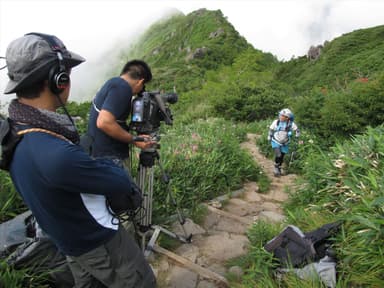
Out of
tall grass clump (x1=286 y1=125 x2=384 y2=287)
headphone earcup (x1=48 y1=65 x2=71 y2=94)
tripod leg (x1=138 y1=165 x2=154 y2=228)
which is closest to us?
headphone earcup (x1=48 y1=65 x2=71 y2=94)

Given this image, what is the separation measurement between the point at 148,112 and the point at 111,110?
361 millimetres

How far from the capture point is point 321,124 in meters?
8.23

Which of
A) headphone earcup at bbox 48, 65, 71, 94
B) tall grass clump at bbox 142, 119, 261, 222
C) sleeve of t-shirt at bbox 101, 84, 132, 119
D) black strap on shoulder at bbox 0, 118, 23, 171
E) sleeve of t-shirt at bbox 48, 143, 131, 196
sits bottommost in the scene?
tall grass clump at bbox 142, 119, 261, 222

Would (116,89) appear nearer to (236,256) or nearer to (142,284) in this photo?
(142,284)

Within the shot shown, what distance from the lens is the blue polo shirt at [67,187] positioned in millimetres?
1276

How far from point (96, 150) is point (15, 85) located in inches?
63.1

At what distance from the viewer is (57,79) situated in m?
1.39

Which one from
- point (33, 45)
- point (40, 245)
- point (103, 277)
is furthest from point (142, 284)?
point (33, 45)

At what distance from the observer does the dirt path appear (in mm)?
2867

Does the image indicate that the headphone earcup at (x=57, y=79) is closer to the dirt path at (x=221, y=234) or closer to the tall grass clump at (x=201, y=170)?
the dirt path at (x=221, y=234)

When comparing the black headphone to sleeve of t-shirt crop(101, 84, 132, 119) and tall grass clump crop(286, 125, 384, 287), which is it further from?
tall grass clump crop(286, 125, 384, 287)

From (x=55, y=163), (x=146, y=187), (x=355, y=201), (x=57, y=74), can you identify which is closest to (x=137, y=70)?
(x=146, y=187)

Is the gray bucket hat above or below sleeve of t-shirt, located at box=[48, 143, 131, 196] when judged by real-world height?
above

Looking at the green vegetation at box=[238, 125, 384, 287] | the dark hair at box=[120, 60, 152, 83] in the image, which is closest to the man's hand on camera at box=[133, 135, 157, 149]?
the dark hair at box=[120, 60, 152, 83]
